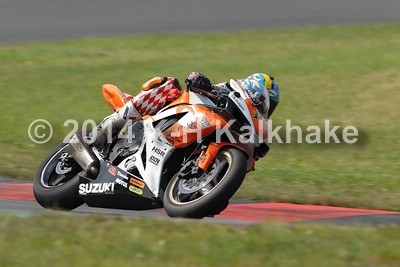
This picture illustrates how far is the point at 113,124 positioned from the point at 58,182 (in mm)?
725

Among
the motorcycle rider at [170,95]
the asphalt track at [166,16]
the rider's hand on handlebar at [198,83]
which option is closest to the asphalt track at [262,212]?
the motorcycle rider at [170,95]

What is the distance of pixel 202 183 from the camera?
7.19 meters

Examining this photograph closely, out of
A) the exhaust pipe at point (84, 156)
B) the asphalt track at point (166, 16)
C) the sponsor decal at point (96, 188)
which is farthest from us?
the asphalt track at point (166, 16)

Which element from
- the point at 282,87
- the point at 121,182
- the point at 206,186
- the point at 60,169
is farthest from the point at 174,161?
the point at 282,87

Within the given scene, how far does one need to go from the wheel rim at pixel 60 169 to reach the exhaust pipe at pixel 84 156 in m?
0.17

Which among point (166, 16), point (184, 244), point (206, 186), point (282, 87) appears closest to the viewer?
point (184, 244)

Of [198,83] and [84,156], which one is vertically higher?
[198,83]

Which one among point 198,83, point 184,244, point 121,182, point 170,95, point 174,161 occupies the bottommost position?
point 184,244

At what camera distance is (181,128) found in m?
7.49

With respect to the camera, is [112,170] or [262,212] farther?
[262,212]

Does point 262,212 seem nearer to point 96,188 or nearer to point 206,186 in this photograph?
point 206,186

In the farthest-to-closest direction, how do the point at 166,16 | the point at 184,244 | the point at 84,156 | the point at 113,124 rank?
the point at 166,16, the point at 113,124, the point at 84,156, the point at 184,244

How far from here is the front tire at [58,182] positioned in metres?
7.85

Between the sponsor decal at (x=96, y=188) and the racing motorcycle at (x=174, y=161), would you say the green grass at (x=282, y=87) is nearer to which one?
the racing motorcycle at (x=174, y=161)
